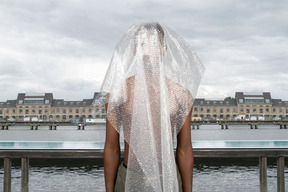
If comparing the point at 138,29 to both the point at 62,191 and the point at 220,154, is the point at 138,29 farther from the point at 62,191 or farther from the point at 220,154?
the point at 62,191

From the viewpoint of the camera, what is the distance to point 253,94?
100 meters

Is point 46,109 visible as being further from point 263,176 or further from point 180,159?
point 180,159

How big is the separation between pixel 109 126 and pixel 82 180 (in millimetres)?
12288

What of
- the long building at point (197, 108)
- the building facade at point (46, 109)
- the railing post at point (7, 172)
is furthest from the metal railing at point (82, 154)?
the building facade at point (46, 109)

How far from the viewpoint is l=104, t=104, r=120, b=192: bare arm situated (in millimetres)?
1446

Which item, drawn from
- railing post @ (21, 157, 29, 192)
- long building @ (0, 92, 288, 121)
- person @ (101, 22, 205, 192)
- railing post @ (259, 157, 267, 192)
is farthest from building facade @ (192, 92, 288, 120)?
person @ (101, 22, 205, 192)

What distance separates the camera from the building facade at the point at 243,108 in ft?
321

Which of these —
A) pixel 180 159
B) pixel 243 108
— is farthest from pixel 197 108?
pixel 180 159

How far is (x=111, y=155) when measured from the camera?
1.46 meters

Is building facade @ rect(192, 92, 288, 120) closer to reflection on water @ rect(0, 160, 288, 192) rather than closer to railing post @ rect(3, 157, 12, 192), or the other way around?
reflection on water @ rect(0, 160, 288, 192)

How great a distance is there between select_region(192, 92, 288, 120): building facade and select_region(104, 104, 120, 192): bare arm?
97.1 metres

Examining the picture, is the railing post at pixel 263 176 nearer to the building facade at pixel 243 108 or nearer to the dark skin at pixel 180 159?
the dark skin at pixel 180 159

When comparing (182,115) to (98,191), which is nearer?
(182,115)

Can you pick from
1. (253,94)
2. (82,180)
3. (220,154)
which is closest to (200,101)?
(253,94)
